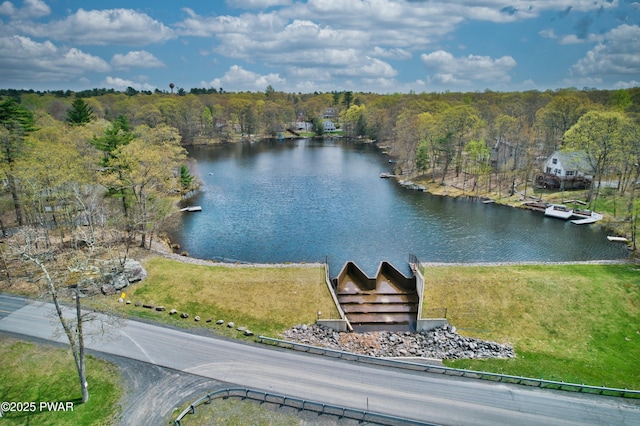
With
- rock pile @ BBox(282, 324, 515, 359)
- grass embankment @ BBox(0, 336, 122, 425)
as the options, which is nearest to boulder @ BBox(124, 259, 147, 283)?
grass embankment @ BBox(0, 336, 122, 425)

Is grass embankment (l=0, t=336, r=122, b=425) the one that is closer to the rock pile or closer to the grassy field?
the grassy field

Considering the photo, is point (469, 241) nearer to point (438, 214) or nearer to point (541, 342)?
point (438, 214)

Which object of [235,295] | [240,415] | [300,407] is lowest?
[240,415]

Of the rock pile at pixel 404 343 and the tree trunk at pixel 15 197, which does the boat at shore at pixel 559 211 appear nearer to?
the rock pile at pixel 404 343

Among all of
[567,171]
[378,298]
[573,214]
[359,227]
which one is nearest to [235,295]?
[378,298]

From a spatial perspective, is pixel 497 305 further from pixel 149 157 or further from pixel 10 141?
pixel 10 141

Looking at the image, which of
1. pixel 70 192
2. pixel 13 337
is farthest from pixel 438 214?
pixel 13 337

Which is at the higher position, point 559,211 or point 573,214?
point 559,211
